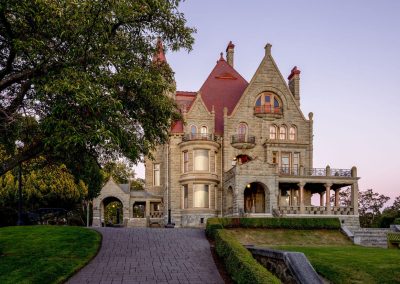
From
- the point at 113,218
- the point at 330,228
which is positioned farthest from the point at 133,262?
the point at 113,218

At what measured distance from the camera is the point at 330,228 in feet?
99.9

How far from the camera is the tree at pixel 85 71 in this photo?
13789 mm

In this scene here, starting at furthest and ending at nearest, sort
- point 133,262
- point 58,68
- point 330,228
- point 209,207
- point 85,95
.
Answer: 1. point 209,207
2. point 330,228
3. point 133,262
4. point 58,68
5. point 85,95

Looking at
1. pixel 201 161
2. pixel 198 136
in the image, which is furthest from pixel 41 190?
pixel 198 136

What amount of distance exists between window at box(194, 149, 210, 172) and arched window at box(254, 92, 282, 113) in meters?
7.41

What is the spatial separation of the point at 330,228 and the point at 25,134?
21374 mm

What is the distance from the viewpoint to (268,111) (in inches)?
1721

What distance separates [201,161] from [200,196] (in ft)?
10.9

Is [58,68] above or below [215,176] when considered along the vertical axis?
above

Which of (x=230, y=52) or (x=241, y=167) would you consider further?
(x=230, y=52)

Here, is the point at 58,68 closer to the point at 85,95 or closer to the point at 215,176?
the point at 85,95

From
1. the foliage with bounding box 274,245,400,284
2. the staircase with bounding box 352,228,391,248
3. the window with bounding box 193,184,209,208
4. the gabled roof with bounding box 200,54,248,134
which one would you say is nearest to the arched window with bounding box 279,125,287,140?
the gabled roof with bounding box 200,54,248,134

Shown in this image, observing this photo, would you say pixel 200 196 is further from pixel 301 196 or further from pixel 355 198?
pixel 355 198

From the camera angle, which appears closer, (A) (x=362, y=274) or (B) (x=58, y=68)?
(A) (x=362, y=274)
